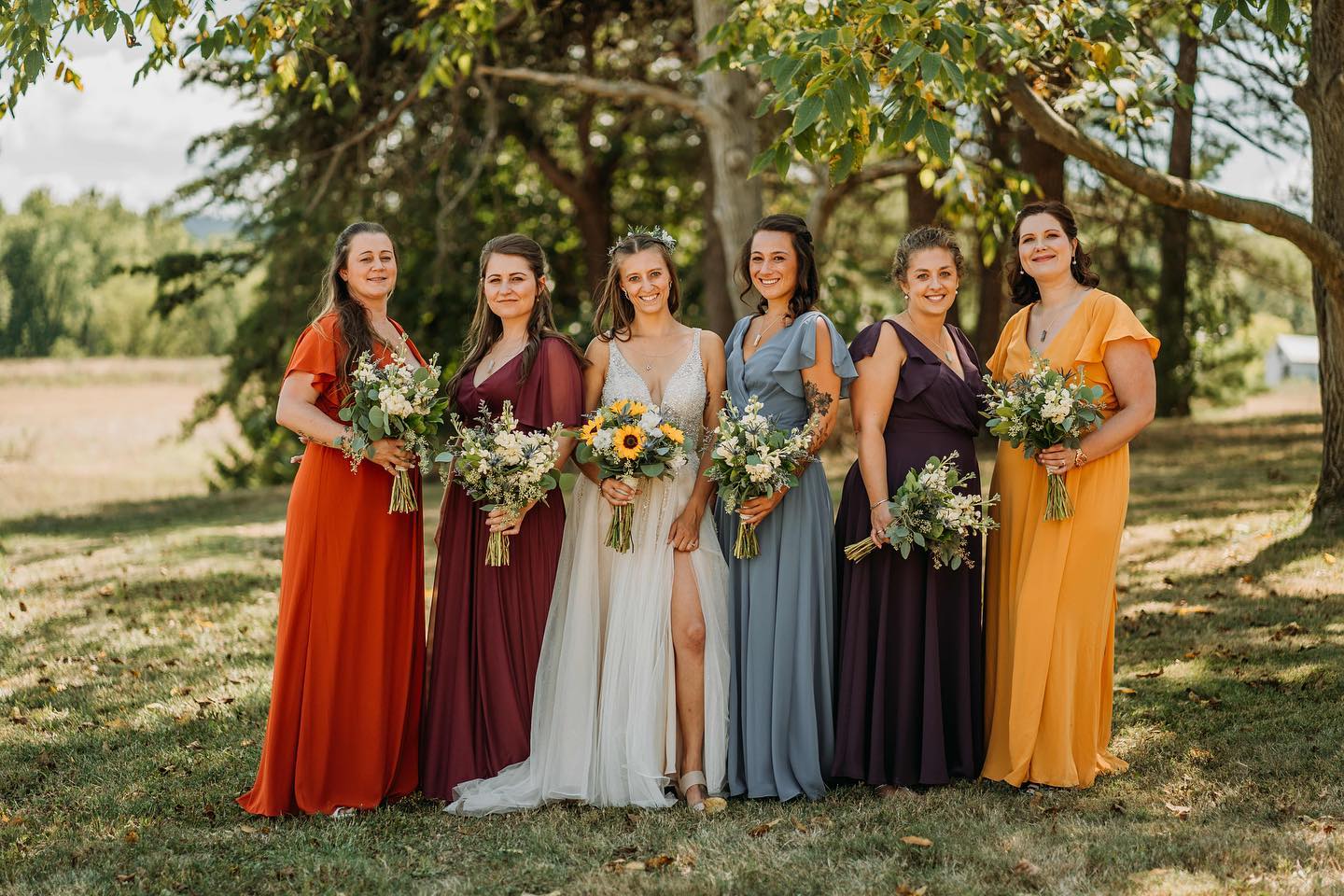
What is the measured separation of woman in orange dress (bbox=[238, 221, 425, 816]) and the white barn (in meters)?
58.6

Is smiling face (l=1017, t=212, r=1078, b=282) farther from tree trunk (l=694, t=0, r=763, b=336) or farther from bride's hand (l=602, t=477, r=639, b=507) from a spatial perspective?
tree trunk (l=694, t=0, r=763, b=336)

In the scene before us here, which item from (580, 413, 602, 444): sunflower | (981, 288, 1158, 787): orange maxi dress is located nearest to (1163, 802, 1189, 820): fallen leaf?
(981, 288, 1158, 787): orange maxi dress

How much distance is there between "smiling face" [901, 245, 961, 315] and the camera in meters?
5.15

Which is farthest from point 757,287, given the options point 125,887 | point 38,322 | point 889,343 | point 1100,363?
point 38,322

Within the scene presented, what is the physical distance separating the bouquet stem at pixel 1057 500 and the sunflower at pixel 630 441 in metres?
1.76

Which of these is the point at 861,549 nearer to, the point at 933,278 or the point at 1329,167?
the point at 933,278

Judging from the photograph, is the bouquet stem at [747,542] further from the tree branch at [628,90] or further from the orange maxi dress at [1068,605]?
the tree branch at [628,90]

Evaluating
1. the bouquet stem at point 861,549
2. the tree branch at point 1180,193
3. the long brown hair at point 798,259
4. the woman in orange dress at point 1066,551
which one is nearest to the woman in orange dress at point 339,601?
the long brown hair at point 798,259

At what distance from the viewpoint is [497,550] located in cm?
517

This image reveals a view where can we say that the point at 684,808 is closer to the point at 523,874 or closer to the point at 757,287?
the point at 523,874

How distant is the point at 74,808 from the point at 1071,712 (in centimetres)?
439

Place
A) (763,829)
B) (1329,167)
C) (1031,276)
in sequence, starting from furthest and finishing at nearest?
(1329,167) → (1031,276) → (763,829)

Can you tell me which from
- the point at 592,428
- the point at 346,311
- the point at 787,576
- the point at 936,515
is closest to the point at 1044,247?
the point at 936,515

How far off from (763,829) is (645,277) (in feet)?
7.92
